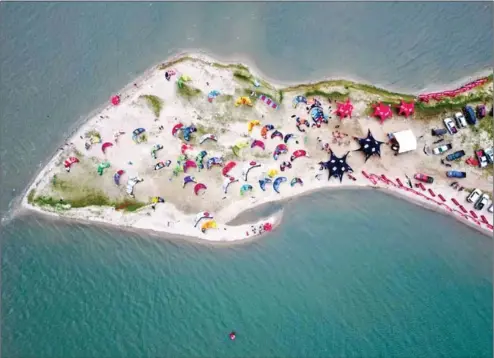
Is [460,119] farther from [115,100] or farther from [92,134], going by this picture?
[92,134]

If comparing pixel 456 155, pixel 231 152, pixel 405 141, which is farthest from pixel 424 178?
pixel 231 152

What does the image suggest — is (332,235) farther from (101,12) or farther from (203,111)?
(101,12)

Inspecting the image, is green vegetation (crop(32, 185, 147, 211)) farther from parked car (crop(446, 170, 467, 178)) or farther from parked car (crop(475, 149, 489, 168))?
parked car (crop(475, 149, 489, 168))

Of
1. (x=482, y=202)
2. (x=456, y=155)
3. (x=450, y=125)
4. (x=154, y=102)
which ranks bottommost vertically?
(x=482, y=202)

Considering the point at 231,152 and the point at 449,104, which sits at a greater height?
the point at 449,104

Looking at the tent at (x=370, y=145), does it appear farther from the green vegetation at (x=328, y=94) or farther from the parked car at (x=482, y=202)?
the parked car at (x=482, y=202)

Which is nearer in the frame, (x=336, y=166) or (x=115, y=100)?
(x=336, y=166)

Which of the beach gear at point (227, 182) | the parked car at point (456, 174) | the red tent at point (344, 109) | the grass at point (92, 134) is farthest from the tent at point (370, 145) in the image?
the grass at point (92, 134)
